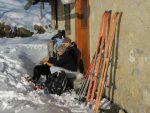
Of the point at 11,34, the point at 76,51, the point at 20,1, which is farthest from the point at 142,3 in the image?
the point at 20,1

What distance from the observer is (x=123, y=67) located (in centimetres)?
660

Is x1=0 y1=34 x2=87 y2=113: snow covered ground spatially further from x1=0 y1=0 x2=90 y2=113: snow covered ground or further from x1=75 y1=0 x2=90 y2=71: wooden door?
x1=75 y1=0 x2=90 y2=71: wooden door

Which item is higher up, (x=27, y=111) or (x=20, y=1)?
(x=20, y=1)

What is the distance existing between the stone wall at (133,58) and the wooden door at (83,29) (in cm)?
194

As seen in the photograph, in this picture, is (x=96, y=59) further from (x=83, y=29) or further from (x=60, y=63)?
(x=83, y=29)

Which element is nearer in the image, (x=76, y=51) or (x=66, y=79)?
(x=66, y=79)

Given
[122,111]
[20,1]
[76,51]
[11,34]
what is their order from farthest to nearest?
[20,1] < [11,34] < [76,51] < [122,111]

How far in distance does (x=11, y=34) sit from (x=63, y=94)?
1687cm

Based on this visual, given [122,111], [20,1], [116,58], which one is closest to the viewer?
[122,111]

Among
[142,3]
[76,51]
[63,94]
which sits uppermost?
[142,3]

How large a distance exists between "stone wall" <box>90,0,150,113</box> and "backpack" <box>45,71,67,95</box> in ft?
4.22

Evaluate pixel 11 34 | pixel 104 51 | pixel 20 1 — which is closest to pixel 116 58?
pixel 104 51

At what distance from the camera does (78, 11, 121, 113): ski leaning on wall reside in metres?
6.77

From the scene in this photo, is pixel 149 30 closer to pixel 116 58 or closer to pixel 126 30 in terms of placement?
pixel 126 30
